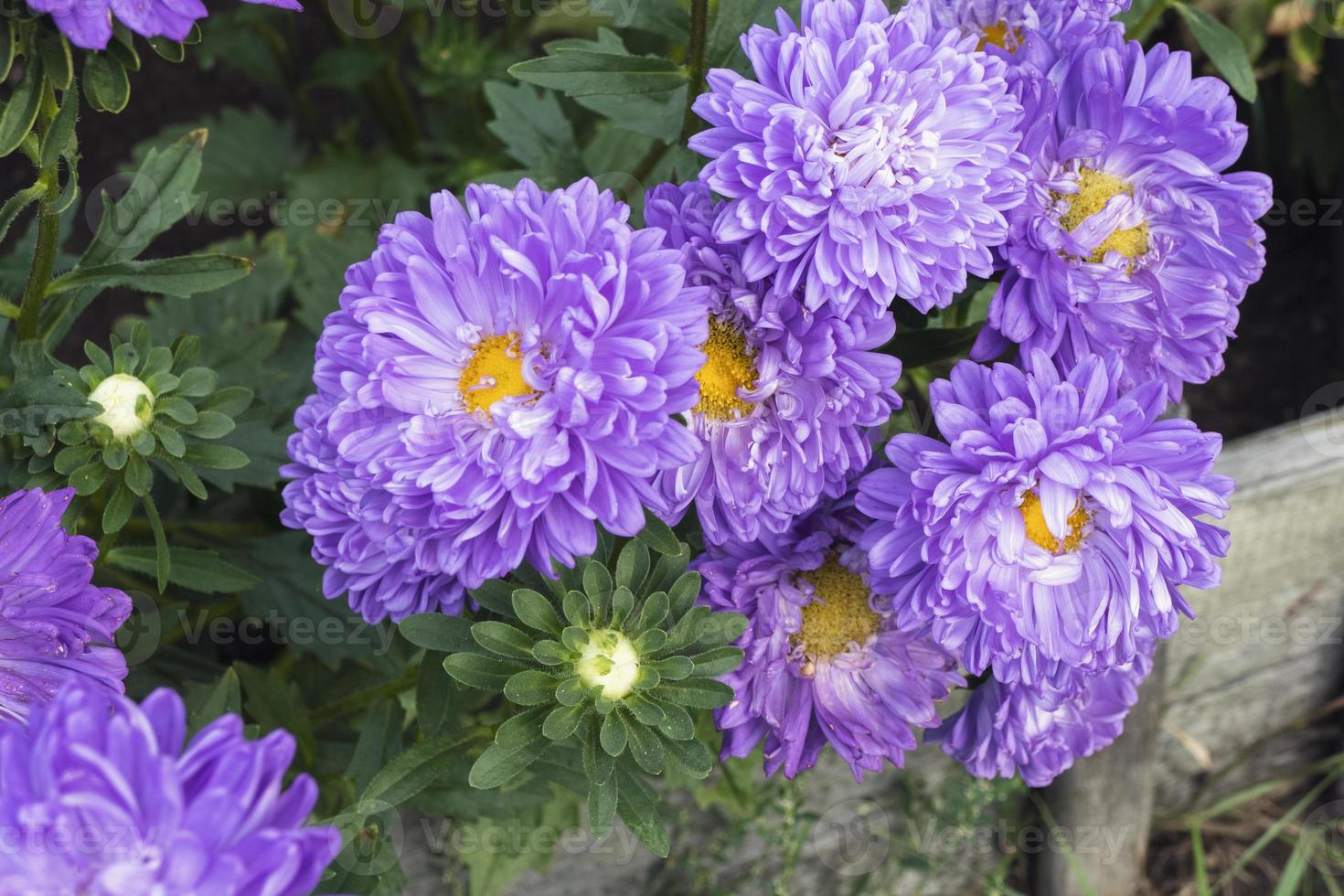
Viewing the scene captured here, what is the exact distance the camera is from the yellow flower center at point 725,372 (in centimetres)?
112

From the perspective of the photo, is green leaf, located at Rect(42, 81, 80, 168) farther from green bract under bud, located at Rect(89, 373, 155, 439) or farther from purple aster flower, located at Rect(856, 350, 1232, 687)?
purple aster flower, located at Rect(856, 350, 1232, 687)

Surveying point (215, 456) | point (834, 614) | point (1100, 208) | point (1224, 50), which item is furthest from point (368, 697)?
point (1224, 50)

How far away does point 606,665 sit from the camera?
3.46 feet

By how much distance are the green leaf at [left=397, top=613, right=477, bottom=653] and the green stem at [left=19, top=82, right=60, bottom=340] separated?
0.50 meters

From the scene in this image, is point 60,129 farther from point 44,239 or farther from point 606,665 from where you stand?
point 606,665

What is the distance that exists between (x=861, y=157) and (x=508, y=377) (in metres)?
0.35

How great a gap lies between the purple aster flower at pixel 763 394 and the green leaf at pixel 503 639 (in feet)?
0.57

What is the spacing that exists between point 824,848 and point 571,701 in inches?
49.5

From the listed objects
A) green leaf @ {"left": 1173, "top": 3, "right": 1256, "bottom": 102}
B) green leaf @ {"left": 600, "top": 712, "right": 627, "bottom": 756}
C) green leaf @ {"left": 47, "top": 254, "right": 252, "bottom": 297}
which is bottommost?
green leaf @ {"left": 600, "top": 712, "right": 627, "bottom": 756}

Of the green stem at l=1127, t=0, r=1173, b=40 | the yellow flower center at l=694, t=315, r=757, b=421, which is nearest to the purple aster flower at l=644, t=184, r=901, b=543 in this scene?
the yellow flower center at l=694, t=315, r=757, b=421

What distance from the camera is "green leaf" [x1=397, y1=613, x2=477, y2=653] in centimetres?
111

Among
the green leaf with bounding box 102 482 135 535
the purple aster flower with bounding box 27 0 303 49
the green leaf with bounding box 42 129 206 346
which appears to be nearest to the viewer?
the purple aster flower with bounding box 27 0 303 49

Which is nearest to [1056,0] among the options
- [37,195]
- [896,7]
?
[896,7]

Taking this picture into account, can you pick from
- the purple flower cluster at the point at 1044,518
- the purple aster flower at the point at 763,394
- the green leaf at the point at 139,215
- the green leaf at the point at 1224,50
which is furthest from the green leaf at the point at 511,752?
the green leaf at the point at 1224,50
